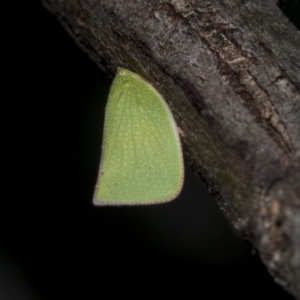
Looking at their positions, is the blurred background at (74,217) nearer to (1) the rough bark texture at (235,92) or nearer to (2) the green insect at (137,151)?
(2) the green insect at (137,151)

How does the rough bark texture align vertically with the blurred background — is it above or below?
above

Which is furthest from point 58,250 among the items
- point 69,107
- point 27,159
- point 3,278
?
point 69,107

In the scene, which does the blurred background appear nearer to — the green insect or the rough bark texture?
the green insect

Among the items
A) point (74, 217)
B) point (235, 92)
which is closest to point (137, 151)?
point (235, 92)

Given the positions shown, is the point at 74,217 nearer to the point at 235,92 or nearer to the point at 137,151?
the point at 137,151

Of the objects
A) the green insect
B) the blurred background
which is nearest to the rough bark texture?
the green insect

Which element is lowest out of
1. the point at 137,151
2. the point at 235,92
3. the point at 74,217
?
the point at 74,217

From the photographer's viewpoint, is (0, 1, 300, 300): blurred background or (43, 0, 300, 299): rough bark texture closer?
(43, 0, 300, 299): rough bark texture
